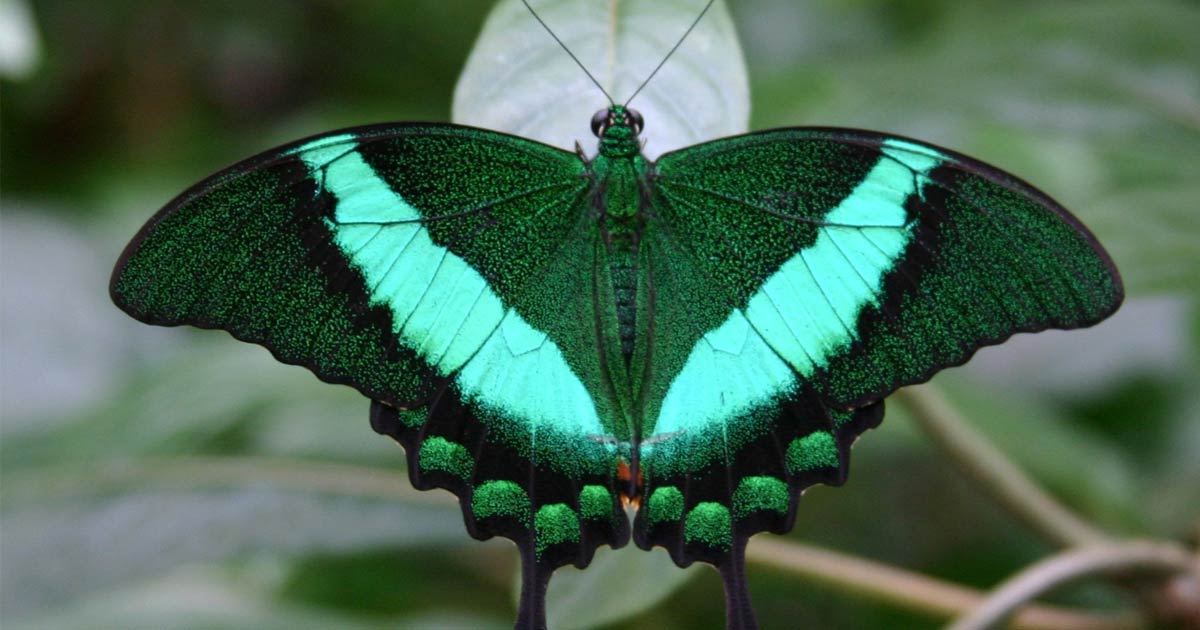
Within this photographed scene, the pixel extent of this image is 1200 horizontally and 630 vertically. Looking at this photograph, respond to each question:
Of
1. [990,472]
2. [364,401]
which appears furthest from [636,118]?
[364,401]

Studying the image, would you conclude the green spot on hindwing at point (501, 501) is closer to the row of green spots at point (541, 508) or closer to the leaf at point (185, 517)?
the row of green spots at point (541, 508)

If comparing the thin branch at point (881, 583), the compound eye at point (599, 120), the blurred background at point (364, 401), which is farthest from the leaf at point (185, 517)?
the compound eye at point (599, 120)

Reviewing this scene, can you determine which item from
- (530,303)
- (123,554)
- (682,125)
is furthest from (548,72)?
(123,554)

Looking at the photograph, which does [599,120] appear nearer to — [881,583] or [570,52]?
[570,52]

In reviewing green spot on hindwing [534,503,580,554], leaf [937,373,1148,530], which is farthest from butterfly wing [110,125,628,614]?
leaf [937,373,1148,530]

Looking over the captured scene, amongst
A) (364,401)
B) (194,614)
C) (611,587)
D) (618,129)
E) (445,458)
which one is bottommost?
(611,587)
